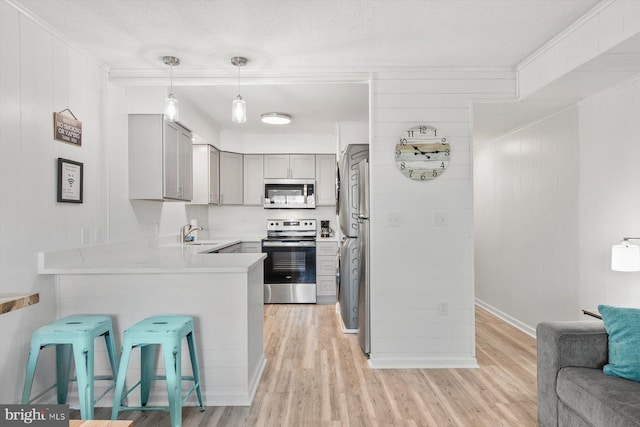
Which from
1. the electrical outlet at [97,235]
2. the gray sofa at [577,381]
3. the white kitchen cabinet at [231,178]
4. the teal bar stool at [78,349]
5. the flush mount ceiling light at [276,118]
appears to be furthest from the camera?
the white kitchen cabinet at [231,178]

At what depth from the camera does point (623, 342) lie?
1836 mm

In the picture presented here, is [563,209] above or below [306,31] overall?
below

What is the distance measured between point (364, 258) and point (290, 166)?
2.74 m

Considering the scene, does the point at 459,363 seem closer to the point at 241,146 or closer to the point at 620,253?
the point at 620,253

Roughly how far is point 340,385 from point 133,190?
2.45 meters


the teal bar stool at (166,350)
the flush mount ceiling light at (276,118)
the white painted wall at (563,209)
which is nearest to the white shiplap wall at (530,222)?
the white painted wall at (563,209)

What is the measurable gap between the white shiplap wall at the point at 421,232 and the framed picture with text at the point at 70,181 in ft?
7.40

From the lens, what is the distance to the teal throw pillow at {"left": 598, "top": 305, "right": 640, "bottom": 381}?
178 cm

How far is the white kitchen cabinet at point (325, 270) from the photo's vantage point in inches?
209

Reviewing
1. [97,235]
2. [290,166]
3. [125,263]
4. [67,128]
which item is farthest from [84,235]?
[290,166]

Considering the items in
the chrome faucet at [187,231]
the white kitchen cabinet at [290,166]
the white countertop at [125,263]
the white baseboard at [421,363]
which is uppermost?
the white kitchen cabinet at [290,166]

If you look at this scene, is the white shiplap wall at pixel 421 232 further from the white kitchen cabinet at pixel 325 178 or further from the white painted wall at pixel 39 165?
the white kitchen cabinet at pixel 325 178

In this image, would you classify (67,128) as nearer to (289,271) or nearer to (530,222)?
(289,271)

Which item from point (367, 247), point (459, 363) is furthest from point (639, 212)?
point (367, 247)
